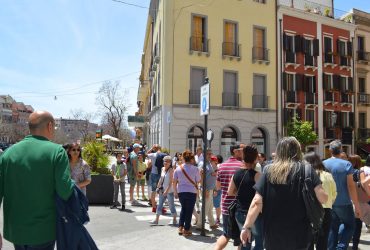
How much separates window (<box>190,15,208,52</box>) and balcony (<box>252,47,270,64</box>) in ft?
12.9

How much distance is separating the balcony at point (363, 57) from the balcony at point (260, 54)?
1011 cm

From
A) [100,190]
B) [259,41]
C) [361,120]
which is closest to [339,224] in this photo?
[100,190]

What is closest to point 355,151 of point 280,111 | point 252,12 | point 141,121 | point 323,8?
point 280,111

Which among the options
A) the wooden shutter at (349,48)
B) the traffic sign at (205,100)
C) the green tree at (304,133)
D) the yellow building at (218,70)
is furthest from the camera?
the wooden shutter at (349,48)

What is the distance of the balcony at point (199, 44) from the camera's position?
25.4m

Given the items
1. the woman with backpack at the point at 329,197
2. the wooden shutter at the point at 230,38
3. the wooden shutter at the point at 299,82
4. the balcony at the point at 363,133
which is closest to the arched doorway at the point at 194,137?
the wooden shutter at the point at 230,38

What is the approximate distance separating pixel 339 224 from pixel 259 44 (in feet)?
74.9

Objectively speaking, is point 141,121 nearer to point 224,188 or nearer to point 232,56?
point 232,56

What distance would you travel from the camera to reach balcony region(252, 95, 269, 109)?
27391 mm

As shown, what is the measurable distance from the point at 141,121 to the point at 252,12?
41.7 ft

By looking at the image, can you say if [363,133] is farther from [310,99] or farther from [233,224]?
[233,224]

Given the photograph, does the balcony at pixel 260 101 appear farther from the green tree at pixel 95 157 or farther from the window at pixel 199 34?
the green tree at pixel 95 157

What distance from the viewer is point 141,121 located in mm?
32688

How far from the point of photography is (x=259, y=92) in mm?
27766
